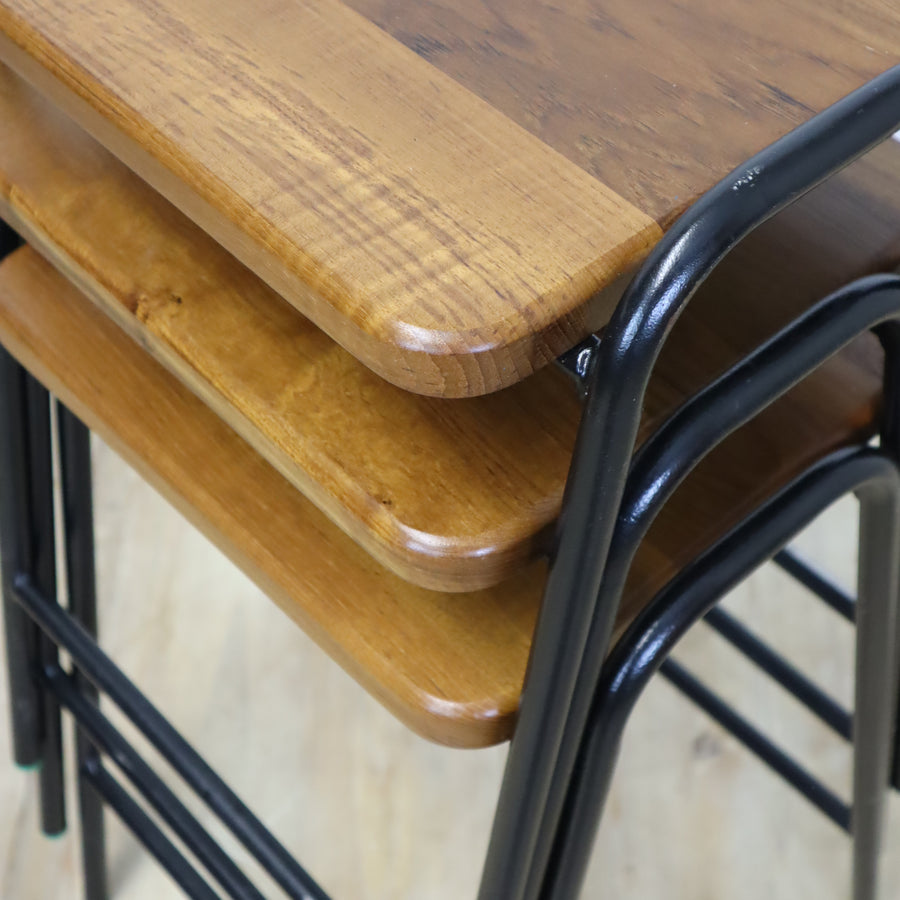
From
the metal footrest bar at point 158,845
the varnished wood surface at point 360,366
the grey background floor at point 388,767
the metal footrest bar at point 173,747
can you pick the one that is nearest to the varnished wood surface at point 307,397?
the varnished wood surface at point 360,366

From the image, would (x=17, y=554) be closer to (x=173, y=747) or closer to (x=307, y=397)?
(x=173, y=747)

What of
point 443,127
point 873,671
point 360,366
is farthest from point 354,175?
point 873,671

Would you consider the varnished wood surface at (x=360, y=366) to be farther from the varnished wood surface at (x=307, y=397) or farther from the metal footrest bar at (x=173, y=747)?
the metal footrest bar at (x=173, y=747)

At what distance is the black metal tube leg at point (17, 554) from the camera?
2.68ft

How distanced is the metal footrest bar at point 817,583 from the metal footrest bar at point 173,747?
0.47m

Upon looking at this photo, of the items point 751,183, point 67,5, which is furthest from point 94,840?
point 751,183

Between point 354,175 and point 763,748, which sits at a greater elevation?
point 354,175

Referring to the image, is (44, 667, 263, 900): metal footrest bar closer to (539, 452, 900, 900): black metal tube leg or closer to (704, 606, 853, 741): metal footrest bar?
(539, 452, 900, 900): black metal tube leg

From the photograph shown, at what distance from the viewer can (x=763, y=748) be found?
1017mm

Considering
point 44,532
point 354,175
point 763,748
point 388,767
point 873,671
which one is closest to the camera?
point 354,175

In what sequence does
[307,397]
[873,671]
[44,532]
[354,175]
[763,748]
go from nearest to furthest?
1. [354,175]
2. [307,397]
3. [873,671]
4. [44,532]
5. [763,748]

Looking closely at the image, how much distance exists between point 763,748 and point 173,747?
0.47 metres

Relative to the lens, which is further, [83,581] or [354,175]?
[83,581]

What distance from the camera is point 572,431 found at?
552 mm
